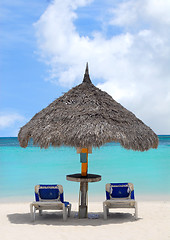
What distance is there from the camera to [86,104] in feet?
18.8

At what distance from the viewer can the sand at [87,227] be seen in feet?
15.7

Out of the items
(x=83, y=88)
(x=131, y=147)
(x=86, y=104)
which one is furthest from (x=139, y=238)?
(x=83, y=88)

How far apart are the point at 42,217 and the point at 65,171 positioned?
10.2 meters

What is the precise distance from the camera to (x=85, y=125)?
17.4 ft

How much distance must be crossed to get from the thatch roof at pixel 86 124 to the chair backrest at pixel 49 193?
678mm

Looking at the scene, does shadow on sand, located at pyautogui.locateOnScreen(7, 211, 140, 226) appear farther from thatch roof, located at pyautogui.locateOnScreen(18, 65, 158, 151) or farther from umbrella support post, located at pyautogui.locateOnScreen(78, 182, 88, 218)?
thatch roof, located at pyautogui.locateOnScreen(18, 65, 158, 151)

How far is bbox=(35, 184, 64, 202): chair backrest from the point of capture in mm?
5586

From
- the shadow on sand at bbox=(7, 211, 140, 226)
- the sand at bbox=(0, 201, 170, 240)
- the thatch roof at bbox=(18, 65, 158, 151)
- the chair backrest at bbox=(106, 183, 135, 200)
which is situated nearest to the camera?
the sand at bbox=(0, 201, 170, 240)

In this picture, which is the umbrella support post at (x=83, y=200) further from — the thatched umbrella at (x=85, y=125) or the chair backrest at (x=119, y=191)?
the chair backrest at (x=119, y=191)

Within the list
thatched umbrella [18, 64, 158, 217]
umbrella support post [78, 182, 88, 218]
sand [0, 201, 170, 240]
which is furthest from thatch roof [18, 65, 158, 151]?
sand [0, 201, 170, 240]

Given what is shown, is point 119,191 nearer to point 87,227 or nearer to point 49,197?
point 87,227

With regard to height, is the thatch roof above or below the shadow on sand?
above

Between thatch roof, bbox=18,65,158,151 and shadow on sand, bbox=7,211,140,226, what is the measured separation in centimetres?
117

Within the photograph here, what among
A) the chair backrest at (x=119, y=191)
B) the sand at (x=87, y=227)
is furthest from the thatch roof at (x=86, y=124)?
the sand at (x=87, y=227)
